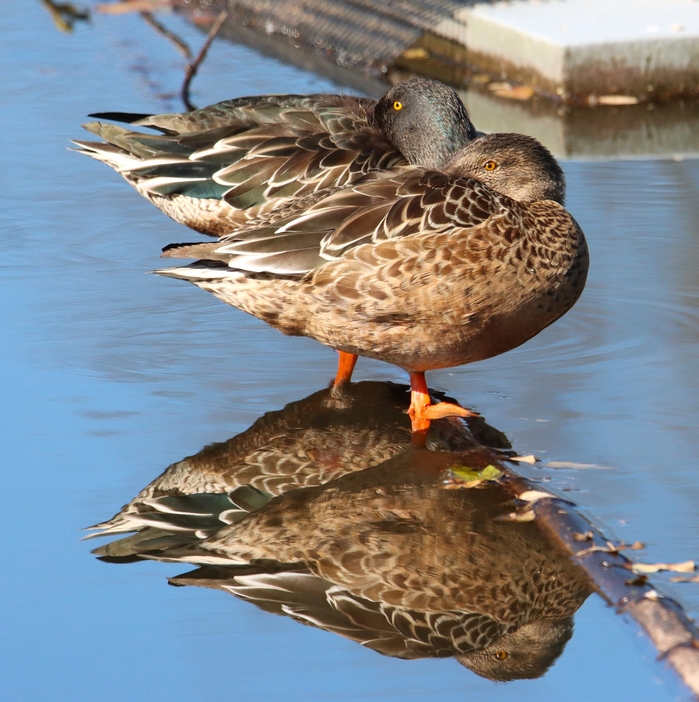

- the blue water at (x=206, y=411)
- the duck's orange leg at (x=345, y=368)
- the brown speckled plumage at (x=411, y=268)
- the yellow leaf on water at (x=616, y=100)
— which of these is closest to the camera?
the blue water at (x=206, y=411)

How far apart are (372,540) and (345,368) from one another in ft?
4.43

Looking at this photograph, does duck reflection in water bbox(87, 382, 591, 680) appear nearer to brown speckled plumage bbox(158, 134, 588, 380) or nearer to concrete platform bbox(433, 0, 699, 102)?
brown speckled plumage bbox(158, 134, 588, 380)

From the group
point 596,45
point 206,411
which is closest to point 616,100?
point 596,45

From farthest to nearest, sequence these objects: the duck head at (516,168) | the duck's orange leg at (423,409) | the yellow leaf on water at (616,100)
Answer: the yellow leaf on water at (616,100) → the duck head at (516,168) → the duck's orange leg at (423,409)

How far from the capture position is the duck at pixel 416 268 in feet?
14.1

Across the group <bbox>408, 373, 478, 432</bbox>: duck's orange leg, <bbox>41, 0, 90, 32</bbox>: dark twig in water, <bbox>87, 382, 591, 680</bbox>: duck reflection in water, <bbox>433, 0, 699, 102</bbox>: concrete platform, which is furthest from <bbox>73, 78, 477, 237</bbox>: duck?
<bbox>41, 0, 90, 32</bbox>: dark twig in water

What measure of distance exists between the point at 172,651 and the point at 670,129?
20.1 ft

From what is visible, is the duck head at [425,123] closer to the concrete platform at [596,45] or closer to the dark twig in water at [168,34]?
the concrete platform at [596,45]

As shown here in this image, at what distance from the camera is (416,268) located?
4.30 meters

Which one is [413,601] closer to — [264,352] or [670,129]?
[264,352]

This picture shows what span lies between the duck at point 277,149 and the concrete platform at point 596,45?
2.97 metres

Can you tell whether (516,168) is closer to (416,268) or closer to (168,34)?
(416,268)

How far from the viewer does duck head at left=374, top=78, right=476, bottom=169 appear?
5879 mm

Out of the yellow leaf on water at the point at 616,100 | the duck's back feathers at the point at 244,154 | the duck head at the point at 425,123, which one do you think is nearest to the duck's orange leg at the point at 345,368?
the duck's back feathers at the point at 244,154
